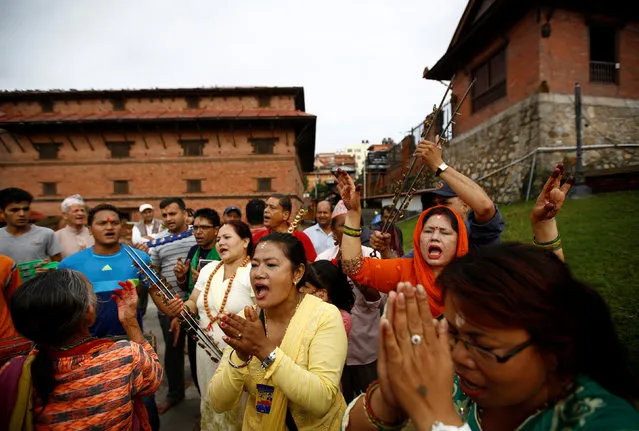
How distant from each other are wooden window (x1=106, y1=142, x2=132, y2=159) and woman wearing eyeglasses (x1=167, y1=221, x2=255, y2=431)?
74.2 feet

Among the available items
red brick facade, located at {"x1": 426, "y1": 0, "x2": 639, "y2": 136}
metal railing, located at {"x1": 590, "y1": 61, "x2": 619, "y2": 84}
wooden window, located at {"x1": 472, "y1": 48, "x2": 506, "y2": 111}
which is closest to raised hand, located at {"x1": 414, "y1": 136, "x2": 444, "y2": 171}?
red brick facade, located at {"x1": 426, "y1": 0, "x2": 639, "y2": 136}

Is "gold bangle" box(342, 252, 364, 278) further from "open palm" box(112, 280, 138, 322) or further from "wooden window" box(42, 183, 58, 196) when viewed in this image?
"wooden window" box(42, 183, 58, 196)

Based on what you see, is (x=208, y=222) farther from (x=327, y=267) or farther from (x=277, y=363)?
(x=277, y=363)

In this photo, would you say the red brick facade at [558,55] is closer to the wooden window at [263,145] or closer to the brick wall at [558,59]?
the brick wall at [558,59]

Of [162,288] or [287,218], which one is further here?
[287,218]

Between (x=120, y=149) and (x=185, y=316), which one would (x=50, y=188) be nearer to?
(x=120, y=149)

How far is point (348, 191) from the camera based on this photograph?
92.5 inches

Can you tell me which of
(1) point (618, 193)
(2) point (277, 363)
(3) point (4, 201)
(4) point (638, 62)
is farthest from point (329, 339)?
(4) point (638, 62)

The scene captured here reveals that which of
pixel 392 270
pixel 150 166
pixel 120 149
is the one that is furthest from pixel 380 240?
pixel 120 149

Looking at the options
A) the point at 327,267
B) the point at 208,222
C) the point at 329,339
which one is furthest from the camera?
the point at 208,222

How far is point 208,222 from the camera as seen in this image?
3926mm

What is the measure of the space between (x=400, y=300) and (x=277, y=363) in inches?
33.4

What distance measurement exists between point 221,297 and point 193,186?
2080cm

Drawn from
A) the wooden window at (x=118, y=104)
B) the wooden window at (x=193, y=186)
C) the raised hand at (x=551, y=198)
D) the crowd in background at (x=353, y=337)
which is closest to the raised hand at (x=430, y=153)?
the crowd in background at (x=353, y=337)
